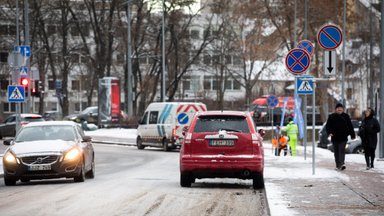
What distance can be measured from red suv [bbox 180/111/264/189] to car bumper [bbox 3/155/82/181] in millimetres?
2911

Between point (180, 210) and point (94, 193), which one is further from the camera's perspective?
point (94, 193)

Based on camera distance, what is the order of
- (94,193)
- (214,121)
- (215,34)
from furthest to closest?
(215,34) < (214,121) < (94,193)

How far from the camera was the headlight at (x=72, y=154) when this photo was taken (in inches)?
861

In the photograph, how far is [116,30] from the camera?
7425cm

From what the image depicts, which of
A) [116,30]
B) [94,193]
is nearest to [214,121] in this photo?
[94,193]

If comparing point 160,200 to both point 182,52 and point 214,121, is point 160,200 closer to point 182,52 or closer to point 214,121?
point 214,121

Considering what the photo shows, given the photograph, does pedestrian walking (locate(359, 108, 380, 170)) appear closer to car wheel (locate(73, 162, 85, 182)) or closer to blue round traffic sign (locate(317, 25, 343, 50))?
blue round traffic sign (locate(317, 25, 343, 50))

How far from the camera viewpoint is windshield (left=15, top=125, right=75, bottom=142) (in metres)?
23.0

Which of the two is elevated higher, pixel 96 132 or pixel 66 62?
pixel 66 62

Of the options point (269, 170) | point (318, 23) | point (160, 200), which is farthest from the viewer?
point (318, 23)

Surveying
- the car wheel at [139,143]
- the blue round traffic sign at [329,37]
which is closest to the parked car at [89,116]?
the car wheel at [139,143]

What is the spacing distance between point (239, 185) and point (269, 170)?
4399mm

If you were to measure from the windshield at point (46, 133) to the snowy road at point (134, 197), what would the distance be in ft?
3.31

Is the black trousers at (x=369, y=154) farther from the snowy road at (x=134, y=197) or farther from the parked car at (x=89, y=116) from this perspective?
the parked car at (x=89, y=116)
